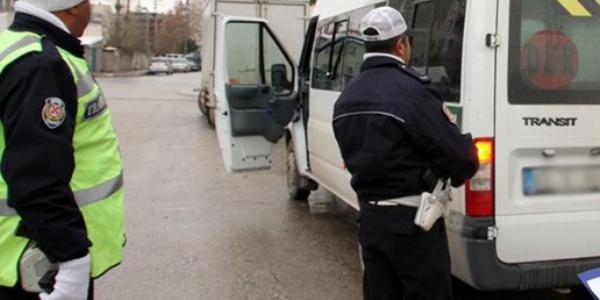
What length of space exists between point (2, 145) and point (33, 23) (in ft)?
1.40

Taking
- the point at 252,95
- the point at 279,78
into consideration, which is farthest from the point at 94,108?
the point at 279,78

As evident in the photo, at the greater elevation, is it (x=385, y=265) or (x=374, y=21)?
(x=374, y=21)

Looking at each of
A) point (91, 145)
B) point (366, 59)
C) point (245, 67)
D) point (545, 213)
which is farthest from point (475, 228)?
point (245, 67)

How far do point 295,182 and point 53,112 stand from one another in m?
6.14

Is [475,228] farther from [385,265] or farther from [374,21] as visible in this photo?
[374,21]

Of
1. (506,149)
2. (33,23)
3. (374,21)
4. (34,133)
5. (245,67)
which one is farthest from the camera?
(245,67)

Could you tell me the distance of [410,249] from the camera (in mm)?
2859

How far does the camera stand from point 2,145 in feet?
6.86

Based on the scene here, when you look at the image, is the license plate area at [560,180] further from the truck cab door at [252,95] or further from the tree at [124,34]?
the tree at [124,34]

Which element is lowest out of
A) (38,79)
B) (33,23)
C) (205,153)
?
(205,153)

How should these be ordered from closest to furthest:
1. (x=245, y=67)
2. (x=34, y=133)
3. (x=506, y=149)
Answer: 1. (x=34, y=133)
2. (x=506, y=149)
3. (x=245, y=67)

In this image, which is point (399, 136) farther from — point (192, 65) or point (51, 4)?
point (192, 65)

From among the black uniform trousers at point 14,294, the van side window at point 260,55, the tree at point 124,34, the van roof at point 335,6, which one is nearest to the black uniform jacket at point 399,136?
the black uniform trousers at point 14,294

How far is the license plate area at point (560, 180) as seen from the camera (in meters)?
3.71
